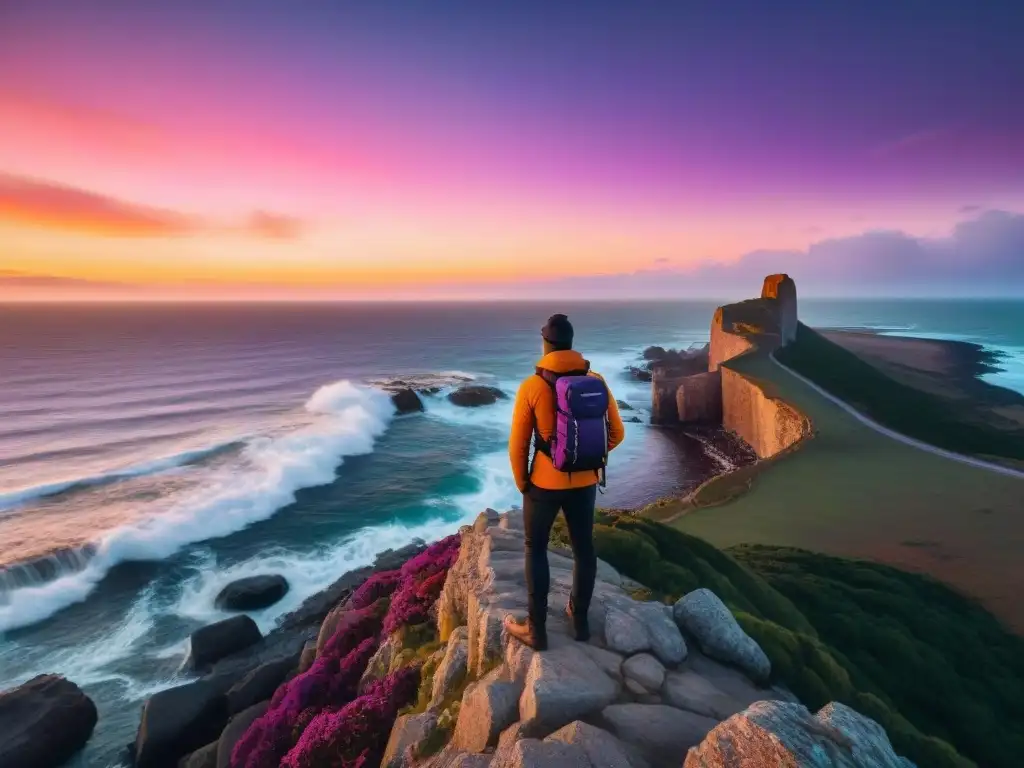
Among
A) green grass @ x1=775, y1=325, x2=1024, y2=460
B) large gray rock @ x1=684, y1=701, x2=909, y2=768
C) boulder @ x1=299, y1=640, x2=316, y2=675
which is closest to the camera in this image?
large gray rock @ x1=684, y1=701, x2=909, y2=768

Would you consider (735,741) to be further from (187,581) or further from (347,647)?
(187,581)

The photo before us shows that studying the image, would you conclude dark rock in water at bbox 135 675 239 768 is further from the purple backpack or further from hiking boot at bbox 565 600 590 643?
the purple backpack

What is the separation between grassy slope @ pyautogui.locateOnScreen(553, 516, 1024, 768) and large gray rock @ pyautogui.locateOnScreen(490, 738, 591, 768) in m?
3.49

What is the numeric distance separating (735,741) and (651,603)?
2.65 meters

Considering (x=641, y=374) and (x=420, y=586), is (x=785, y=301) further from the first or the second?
(x=420, y=586)

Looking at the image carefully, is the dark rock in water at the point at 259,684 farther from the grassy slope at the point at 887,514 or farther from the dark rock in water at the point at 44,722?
the grassy slope at the point at 887,514

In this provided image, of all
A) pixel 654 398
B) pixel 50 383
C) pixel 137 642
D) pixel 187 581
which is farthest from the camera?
pixel 50 383

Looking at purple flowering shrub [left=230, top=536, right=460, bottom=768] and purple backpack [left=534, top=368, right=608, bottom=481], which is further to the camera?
purple flowering shrub [left=230, top=536, right=460, bottom=768]

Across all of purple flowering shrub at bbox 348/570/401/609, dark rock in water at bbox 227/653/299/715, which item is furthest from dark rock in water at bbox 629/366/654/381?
purple flowering shrub at bbox 348/570/401/609

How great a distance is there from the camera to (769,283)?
60969mm

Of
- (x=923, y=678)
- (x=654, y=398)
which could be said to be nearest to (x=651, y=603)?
(x=923, y=678)

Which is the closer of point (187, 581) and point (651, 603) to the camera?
point (651, 603)

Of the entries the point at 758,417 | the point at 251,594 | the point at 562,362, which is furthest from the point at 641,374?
the point at 562,362

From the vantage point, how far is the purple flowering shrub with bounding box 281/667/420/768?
19.5 ft
